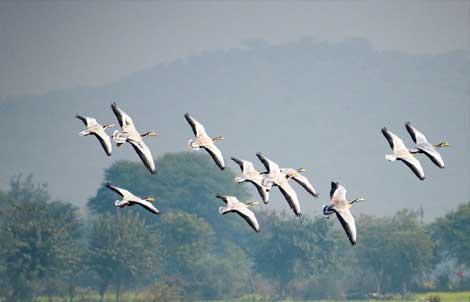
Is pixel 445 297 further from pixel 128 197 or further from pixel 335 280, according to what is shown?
pixel 128 197

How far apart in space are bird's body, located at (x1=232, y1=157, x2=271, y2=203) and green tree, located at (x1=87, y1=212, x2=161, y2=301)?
5955 centimetres

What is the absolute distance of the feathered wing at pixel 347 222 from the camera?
3831 centimetres

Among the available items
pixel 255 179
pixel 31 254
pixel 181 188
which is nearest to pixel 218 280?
pixel 31 254

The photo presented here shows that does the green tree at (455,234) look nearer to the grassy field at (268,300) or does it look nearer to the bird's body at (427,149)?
the grassy field at (268,300)

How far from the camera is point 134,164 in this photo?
17938 centimetres

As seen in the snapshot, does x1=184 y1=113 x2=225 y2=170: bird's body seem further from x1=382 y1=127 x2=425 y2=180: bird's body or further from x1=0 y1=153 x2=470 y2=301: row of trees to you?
x1=0 y1=153 x2=470 y2=301: row of trees

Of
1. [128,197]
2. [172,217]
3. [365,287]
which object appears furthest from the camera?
[172,217]

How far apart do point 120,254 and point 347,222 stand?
68148 millimetres

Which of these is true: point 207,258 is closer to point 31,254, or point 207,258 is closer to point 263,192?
point 31,254

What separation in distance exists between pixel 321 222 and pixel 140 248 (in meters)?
24.4

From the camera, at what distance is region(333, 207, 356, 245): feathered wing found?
1508 inches

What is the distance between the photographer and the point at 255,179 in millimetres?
45375

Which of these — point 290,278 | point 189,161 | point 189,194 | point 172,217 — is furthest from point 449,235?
point 189,161

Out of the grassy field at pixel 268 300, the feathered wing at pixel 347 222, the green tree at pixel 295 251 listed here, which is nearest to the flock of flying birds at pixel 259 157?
the feathered wing at pixel 347 222
